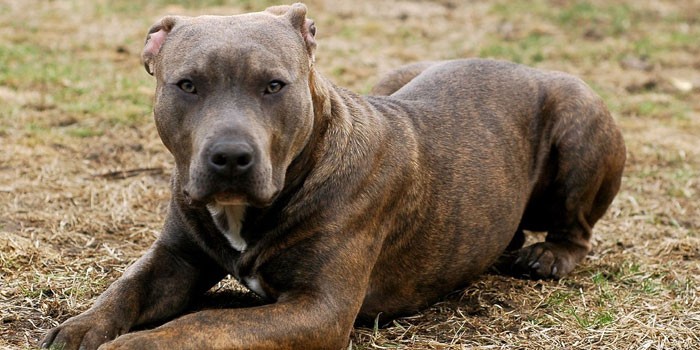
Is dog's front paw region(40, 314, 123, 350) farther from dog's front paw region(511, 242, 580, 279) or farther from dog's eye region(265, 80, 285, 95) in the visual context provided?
dog's front paw region(511, 242, 580, 279)

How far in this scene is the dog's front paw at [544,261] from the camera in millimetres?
6289

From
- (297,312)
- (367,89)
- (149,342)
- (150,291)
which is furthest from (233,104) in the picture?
(367,89)

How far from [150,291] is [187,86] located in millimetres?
1138

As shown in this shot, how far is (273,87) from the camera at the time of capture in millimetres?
4539

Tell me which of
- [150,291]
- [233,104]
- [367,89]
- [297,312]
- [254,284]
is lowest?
[367,89]

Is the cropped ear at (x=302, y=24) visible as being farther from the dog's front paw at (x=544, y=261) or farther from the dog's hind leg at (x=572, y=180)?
the dog's front paw at (x=544, y=261)

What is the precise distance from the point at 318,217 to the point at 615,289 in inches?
86.4

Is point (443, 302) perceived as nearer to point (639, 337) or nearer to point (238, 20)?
point (639, 337)

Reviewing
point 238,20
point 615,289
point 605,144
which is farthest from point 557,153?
point 238,20

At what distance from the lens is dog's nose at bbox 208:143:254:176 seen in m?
4.22

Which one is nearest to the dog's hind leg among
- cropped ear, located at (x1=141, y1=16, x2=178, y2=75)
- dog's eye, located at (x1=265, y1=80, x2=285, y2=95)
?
dog's eye, located at (x1=265, y1=80, x2=285, y2=95)

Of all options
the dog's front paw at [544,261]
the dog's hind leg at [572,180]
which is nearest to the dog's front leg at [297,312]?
the dog's front paw at [544,261]

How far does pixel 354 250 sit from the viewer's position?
16.0 feet

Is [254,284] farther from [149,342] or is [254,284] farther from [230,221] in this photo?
[149,342]
